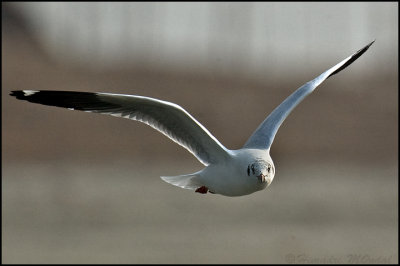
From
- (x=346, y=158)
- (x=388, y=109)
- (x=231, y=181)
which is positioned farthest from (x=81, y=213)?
(x=388, y=109)

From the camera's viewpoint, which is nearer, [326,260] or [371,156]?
[326,260]

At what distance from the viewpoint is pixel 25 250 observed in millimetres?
17969

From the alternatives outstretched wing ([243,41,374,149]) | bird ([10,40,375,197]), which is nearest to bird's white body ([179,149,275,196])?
bird ([10,40,375,197])

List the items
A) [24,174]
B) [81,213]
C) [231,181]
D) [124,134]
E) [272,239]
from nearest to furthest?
[231,181]
[272,239]
[81,213]
[24,174]
[124,134]

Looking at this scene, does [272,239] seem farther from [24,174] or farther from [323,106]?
[323,106]

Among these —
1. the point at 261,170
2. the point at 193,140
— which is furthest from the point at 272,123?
the point at 261,170

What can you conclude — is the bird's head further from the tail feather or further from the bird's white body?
the tail feather

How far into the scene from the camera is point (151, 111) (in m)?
8.04

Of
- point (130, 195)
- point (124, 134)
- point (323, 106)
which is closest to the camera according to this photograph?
point (130, 195)

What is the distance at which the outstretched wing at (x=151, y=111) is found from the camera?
780 cm

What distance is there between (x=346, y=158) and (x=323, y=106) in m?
3.48

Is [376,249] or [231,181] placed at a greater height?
[231,181]

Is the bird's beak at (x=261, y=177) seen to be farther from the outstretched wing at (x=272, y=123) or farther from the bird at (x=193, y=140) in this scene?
the outstretched wing at (x=272, y=123)

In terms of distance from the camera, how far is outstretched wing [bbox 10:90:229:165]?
7801 millimetres
